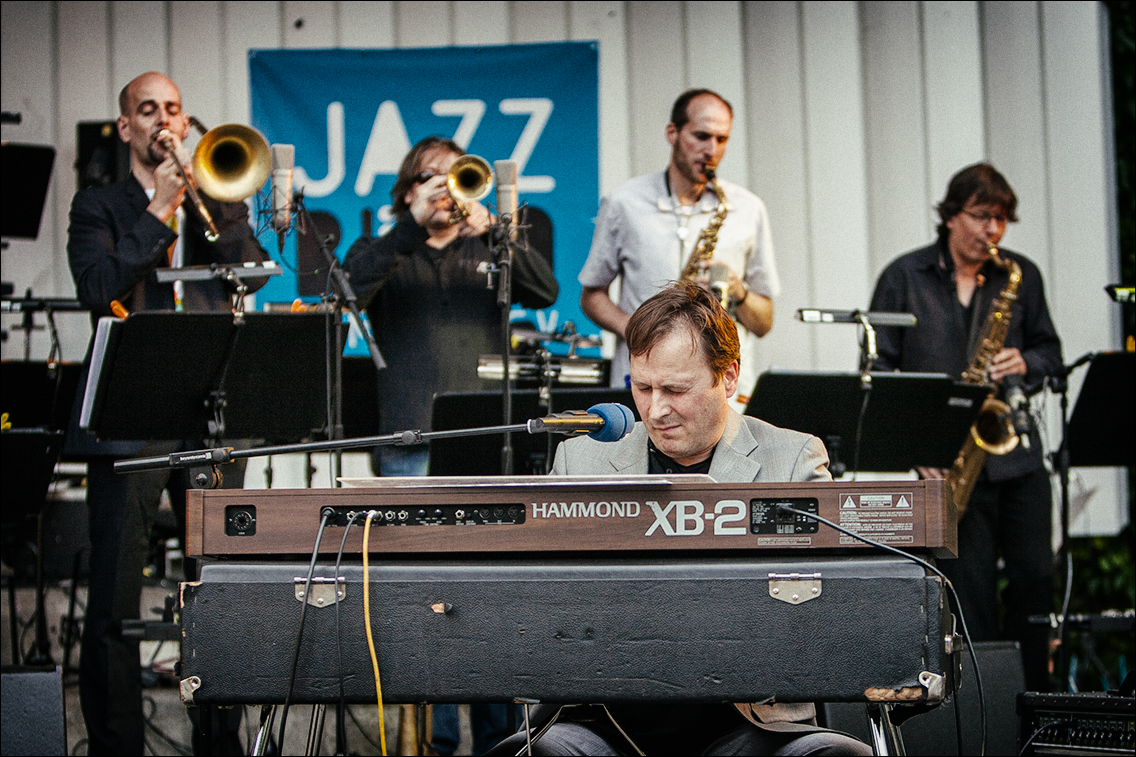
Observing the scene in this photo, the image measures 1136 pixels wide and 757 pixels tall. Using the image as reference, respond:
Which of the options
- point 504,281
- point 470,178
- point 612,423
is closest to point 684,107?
point 470,178

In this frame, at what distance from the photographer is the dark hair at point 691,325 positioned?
99.0 inches

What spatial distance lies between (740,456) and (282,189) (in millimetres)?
1854

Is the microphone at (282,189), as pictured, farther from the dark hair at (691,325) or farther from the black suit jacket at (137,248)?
the dark hair at (691,325)

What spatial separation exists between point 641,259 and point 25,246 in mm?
3054

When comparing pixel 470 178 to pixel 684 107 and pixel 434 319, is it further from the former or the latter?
pixel 684 107

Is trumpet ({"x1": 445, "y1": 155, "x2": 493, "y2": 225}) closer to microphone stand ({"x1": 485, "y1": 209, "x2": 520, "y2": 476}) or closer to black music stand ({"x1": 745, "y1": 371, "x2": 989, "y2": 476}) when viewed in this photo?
microphone stand ({"x1": 485, "y1": 209, "x2": 520, "y2": 476})

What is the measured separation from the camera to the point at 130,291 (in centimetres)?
379

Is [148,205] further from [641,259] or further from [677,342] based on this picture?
[677,342]

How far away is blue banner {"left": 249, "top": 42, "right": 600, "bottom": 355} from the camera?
5.65 metres

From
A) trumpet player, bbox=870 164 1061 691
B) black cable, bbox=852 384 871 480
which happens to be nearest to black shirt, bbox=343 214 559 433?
black cable, bbox=852 384 871 480

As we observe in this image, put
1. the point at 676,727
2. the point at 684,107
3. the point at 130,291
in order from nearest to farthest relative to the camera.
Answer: the point at 676,727 → the point at 130,291 → the point at 684,107

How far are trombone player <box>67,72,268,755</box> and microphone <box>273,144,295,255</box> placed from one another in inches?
8.1

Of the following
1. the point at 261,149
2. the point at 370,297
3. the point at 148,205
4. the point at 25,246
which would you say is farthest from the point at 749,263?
the point at 25,246

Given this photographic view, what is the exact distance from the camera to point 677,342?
250cm
